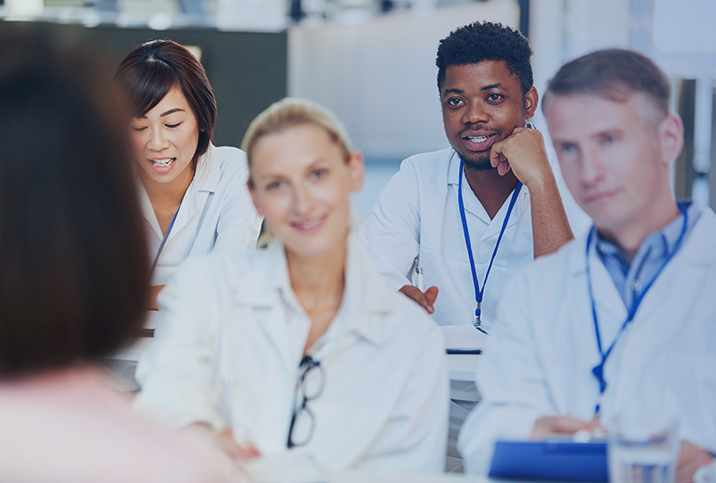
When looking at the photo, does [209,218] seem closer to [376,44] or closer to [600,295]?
[600,295]

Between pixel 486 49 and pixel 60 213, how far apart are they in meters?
2.01

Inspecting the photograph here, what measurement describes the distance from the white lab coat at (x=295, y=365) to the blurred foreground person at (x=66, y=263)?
46cm

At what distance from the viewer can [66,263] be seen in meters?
0.85

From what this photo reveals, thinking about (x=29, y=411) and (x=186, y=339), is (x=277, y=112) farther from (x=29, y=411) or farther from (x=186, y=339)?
(x=29, y=411)

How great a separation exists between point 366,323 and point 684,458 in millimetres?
631

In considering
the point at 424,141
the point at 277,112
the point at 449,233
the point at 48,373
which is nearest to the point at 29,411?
the point at 48,373

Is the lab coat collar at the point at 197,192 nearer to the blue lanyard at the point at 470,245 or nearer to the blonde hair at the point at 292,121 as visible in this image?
the blue lanyard at the point at 470,245

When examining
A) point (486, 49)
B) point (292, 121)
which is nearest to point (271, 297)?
point (292, 121)

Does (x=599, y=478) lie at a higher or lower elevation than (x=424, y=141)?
lower

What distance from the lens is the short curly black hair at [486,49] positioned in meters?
2.55

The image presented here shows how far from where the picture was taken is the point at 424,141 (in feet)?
30.6

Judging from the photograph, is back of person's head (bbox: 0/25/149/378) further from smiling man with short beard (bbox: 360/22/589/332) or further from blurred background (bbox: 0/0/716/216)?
smiling man with short beard (bbox: 360/22/589/332)

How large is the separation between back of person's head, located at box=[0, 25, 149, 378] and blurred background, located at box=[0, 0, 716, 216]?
109 mm

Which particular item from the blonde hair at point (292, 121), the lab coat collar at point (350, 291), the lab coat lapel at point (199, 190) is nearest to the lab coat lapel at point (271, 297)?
the lab coat collar at point (350, 291)
